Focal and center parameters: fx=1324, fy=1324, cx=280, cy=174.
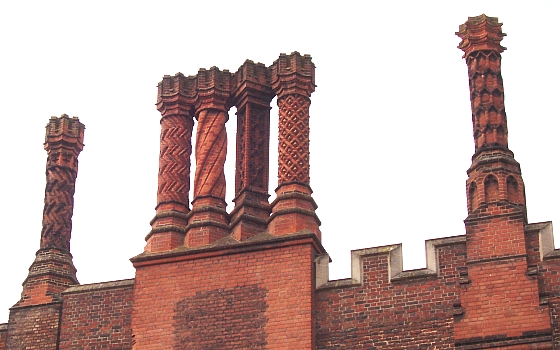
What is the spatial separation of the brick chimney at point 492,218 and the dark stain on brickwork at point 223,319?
2897 millimetres

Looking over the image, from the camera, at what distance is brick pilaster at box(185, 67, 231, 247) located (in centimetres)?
2006

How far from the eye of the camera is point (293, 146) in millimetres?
20094

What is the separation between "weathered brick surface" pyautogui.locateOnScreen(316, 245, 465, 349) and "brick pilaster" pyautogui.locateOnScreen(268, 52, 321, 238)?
1224 millimetres

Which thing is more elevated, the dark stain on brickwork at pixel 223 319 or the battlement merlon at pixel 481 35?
the battlement merlon at pixel 481 35

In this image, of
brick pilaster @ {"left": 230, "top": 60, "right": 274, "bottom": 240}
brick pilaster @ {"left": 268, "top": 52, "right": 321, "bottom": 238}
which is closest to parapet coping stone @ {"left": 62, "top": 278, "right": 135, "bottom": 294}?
brick pilaster @ {"left": 230, "top": 60, "right": 274, "bottom": 240}

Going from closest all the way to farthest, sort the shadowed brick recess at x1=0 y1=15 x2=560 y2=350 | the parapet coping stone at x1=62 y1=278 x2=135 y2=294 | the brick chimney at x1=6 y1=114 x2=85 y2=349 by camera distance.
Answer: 1. the shadowed brick recess at x1=0 y1=15 x2=560 y2=350
2. the parapet coping stone at x1=62 y1=278 x2=135 y2=294
3. the brick chimney at x1=6 y1=114 x2=85 y2=349

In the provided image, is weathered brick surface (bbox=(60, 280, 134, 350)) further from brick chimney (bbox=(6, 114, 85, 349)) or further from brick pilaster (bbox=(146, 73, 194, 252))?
brick pilaster (bbox=(146, 73, 194, 252))

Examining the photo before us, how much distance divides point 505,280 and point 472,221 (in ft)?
3.39

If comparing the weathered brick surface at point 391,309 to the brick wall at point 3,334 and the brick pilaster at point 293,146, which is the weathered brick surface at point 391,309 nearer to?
the brick pilaster at point 293,146

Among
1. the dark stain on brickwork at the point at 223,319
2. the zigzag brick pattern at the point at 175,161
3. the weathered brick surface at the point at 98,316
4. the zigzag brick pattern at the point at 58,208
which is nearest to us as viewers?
the dark stain on brickwork at the point at 223,319

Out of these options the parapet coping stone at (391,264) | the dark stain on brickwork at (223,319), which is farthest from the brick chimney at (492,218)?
the dark stain on brickwork at (223,319)

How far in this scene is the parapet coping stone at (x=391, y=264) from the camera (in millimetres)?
18562

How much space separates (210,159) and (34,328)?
149 inches

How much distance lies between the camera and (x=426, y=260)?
18.7m
